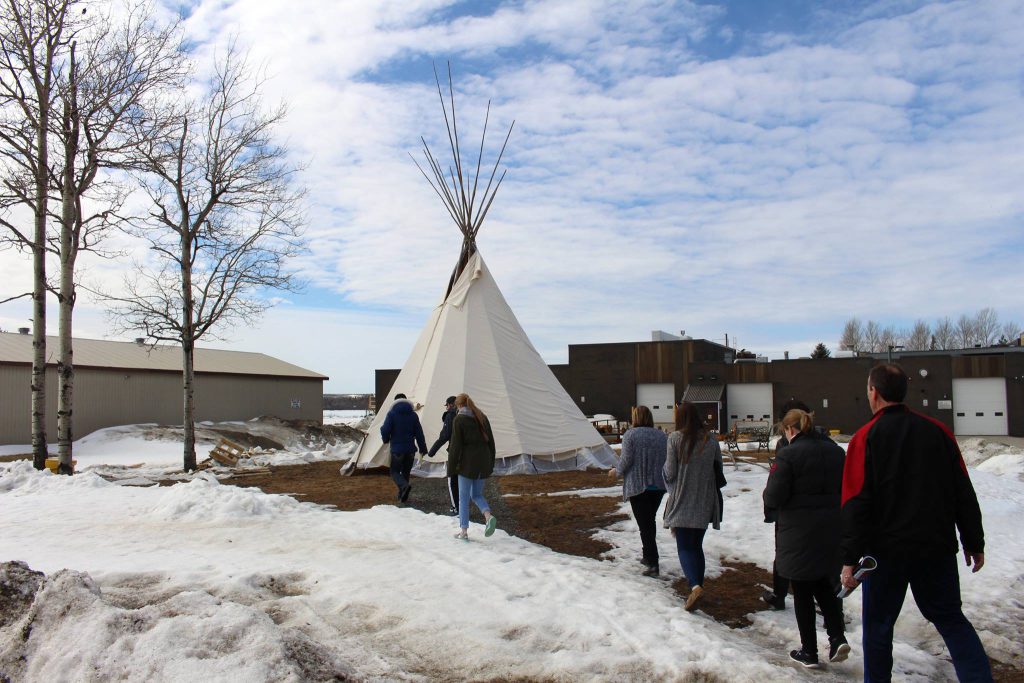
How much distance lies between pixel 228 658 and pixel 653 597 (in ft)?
10.1

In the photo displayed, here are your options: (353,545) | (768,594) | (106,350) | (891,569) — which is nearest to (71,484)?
(353,545)

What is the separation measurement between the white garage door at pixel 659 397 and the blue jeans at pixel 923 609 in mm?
37735

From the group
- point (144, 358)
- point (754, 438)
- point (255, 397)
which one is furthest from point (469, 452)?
point (255, 397)

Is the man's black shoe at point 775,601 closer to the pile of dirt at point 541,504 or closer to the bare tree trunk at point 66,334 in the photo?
the pile of dirt at point 541,504

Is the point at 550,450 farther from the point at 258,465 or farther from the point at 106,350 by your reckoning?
the point at 106,350

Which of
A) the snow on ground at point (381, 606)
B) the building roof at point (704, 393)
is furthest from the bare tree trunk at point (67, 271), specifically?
the building roof at point (704, 393)

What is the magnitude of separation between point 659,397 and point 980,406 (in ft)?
51.3

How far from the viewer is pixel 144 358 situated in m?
29.4

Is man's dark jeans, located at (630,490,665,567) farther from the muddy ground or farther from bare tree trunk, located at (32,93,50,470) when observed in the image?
bare tree trunk, located at (32,93,50,470)

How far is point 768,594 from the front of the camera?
5.68 metres

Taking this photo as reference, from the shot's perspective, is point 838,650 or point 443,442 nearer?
point 838,650

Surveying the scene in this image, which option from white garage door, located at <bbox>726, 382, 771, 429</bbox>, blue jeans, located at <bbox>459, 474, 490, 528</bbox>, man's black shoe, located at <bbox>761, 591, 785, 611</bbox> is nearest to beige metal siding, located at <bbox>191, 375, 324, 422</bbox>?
white garage door, located at <bbox>726, 382, 771, 429</bbox>

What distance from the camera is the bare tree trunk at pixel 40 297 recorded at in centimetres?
1271

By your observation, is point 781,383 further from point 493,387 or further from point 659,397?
point 493,387
